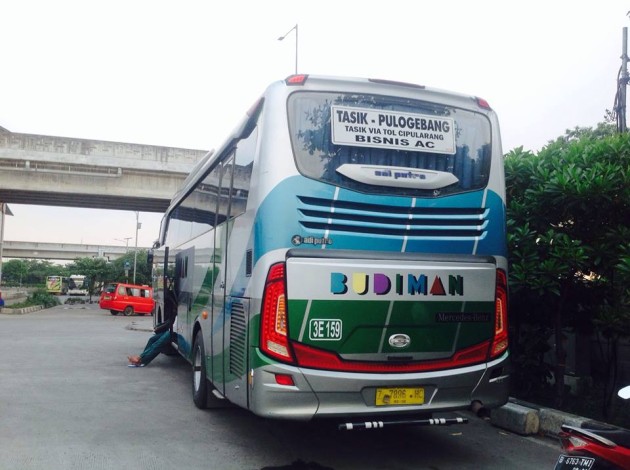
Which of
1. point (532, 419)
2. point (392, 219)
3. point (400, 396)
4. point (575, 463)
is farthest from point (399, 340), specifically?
point (532, 419)

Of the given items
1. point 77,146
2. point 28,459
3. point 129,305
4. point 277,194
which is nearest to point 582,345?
point 277,194

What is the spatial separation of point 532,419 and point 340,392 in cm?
278

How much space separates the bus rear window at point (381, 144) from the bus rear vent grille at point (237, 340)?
1478 millimetres

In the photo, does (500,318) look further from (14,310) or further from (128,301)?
(14,310)

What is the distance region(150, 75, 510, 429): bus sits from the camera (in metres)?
4.96

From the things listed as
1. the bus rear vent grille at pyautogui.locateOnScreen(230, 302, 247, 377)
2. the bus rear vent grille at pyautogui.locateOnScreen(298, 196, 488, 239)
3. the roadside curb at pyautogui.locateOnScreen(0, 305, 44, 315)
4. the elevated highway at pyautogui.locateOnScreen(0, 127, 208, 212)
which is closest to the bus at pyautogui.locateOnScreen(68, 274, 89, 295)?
the roadside curb at pyautogui.locateOnScreen(0, 305, 44, 315)

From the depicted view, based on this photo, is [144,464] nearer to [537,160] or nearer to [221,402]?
[221,402]

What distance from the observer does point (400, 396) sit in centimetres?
513

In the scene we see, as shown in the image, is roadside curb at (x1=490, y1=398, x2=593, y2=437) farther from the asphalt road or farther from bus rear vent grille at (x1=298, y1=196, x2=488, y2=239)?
bus rear vent grille at (x1=298, y1=196, x2=488, y2=239)

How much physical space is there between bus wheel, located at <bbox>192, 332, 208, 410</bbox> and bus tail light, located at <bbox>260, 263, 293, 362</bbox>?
2582mm

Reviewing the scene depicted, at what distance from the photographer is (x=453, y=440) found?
6.45 m

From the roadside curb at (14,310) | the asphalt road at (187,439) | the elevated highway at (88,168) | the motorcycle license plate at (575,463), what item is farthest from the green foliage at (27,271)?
the motorcycle license plate at (575,463)

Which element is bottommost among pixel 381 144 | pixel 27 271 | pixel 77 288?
pixel 77 288

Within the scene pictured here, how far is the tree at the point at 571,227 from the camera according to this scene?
257 inches
